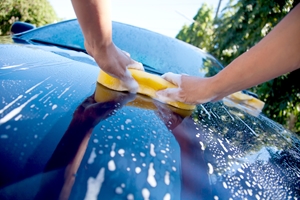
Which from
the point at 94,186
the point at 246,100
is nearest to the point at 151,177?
the point at 94,186

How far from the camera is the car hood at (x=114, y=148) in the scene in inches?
19.1

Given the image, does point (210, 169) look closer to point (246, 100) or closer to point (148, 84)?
point (148, 84)

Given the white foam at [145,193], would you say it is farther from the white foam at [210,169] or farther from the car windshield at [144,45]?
the car windshield at [144,45]

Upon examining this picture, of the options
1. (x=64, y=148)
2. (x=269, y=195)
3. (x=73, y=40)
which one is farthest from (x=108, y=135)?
(x=73, y=40)

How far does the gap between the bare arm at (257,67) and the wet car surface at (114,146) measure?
107 mm

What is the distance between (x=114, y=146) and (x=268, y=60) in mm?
608

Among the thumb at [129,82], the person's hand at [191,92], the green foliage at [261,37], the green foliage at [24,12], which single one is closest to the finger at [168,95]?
the person's hand at [191,92]

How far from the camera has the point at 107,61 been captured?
893mm

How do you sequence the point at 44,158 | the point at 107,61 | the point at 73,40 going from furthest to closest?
the point at 73,40 < the point at 107,61 < the point at 44,158

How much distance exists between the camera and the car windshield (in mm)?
1596

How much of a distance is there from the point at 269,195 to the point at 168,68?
3.53ft

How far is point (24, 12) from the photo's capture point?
21.3 ft

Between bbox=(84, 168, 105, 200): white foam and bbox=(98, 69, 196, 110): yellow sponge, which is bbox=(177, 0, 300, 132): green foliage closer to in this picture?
bbox=(98, 69, 196, 110): yellow sponge

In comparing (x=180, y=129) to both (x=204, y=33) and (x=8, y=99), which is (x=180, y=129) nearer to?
(x=8, y=99)
